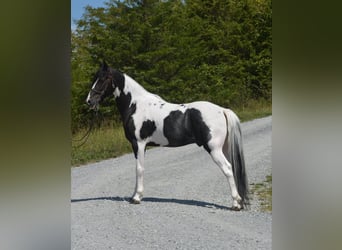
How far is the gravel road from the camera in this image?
2959mm

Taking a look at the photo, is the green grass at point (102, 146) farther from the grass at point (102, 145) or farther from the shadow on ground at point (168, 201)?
the shadow on ground at point (168, 201)

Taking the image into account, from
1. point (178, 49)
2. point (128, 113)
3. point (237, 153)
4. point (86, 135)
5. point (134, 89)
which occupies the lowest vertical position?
point (237, 153)

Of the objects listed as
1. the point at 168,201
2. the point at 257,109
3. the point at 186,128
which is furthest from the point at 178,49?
the point at 168,201

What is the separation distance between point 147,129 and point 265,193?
720 mm

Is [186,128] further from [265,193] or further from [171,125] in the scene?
[265,193]

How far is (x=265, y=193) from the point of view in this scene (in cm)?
299

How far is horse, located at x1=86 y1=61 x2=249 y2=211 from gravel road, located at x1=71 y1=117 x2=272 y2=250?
4 cm

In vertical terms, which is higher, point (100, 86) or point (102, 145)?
point (100, 86)

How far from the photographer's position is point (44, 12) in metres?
3.00

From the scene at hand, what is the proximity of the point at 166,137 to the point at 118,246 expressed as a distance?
632 millimetres

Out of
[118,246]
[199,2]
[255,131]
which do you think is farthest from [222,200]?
[199,2]

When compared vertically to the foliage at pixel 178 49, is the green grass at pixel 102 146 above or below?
below

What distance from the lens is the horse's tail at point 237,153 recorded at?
2.99 metres

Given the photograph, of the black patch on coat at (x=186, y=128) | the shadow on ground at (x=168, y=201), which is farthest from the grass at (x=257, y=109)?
the shadow on ground at (x=168, y=201)
